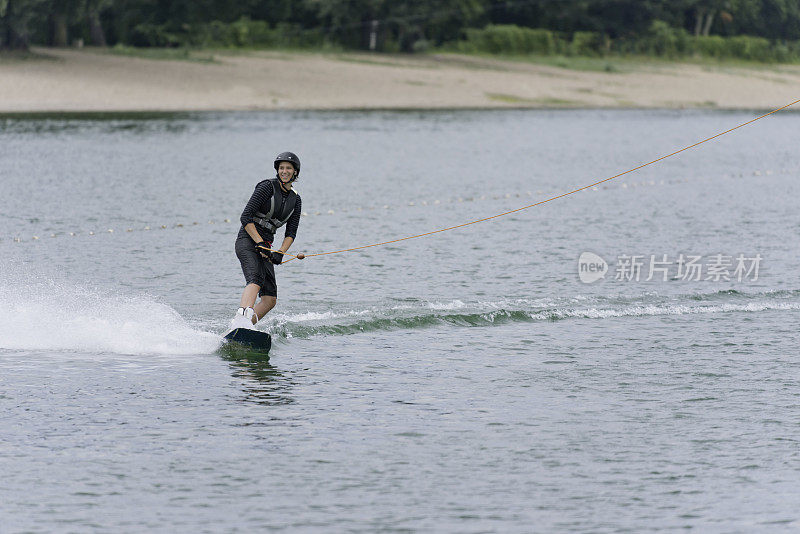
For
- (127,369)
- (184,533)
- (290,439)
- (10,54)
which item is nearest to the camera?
(184,533)

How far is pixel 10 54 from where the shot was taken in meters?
51.1

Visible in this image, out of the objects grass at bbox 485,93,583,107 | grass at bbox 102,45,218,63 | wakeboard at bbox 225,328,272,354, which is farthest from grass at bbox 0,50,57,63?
wakeboard at bbox 225,328,272,354

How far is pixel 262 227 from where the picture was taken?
11984 mm

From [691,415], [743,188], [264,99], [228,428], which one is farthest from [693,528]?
[264,99]

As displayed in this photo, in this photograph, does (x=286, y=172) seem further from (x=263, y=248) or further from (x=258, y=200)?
(x=263, y=248)

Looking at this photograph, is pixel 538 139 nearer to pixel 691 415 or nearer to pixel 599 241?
pixel 599 241

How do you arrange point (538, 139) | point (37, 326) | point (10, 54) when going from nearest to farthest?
point (37, 326)
point (538, 139)
point (10, 54)

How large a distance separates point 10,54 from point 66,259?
35.8 m

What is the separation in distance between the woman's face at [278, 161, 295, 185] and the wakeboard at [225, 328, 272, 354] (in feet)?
4.63

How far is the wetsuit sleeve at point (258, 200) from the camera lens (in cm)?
1173

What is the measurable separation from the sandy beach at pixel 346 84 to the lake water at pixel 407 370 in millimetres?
23052

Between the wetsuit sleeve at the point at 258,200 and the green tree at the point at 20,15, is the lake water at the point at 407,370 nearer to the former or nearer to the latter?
the wetsuit sleeve at the point at 258,200
